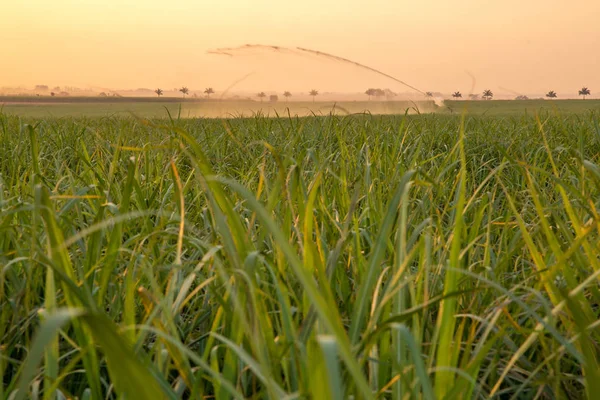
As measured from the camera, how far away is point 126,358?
52 centimetres

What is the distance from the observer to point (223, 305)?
3.00ft

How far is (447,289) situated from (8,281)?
3.40 feet

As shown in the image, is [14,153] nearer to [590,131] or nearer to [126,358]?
[126,358]

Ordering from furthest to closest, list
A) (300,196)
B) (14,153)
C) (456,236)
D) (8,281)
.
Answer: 1. (14,153)
2. (8,281)
3. (300,196)
4. (456,236)

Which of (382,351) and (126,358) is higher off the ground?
(126,358)

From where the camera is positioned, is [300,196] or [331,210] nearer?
[300,196]

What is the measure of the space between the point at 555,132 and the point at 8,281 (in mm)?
3780

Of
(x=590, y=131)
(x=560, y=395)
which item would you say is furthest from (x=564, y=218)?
(x=590, y=131)

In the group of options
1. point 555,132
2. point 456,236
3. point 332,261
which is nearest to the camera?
point 456,236

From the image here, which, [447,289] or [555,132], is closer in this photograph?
[447,289]

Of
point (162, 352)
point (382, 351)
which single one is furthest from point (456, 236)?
point (162, 352)

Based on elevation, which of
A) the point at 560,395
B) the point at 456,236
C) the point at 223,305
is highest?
the point at 456,236

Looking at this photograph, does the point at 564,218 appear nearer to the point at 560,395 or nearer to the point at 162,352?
the point at 560,395

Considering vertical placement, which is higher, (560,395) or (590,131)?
(590,131)
